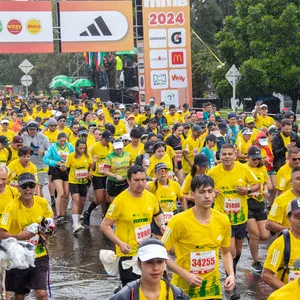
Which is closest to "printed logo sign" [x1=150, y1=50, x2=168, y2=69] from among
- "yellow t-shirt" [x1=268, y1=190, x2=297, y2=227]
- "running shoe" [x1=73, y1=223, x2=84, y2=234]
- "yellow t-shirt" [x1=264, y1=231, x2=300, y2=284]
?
"running shoe" [x1=73, y1=223, x2=84, y2=234]

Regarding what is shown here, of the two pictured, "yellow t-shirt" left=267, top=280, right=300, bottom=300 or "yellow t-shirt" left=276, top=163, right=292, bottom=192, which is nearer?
"yellow t-shirt" left=267, top=280, right=300, bottom=300

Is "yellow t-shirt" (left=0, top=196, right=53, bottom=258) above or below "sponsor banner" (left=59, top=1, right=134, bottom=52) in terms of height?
below

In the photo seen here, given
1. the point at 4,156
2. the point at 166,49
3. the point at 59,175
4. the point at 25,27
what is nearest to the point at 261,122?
the point at 59,175

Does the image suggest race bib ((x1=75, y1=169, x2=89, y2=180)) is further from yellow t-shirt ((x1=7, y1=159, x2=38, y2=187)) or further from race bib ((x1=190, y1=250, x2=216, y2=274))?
race bib ((x1=190, y1=250, x2=216, y2=274))

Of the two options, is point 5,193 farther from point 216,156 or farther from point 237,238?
point 216,156

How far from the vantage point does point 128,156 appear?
13.4m

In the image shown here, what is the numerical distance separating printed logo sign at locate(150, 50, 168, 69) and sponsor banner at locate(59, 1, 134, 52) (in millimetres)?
1657

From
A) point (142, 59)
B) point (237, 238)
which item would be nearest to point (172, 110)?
point (142, 59)

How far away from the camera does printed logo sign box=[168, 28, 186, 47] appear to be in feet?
106

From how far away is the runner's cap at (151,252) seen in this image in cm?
496

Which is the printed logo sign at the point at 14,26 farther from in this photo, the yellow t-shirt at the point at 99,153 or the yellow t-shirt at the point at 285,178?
the yellow t-shirt at the point at 285,178

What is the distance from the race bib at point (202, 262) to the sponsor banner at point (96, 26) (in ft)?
87.6

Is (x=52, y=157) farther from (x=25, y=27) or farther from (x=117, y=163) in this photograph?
(x=25, y=27)

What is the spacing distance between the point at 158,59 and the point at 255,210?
22223 mm
